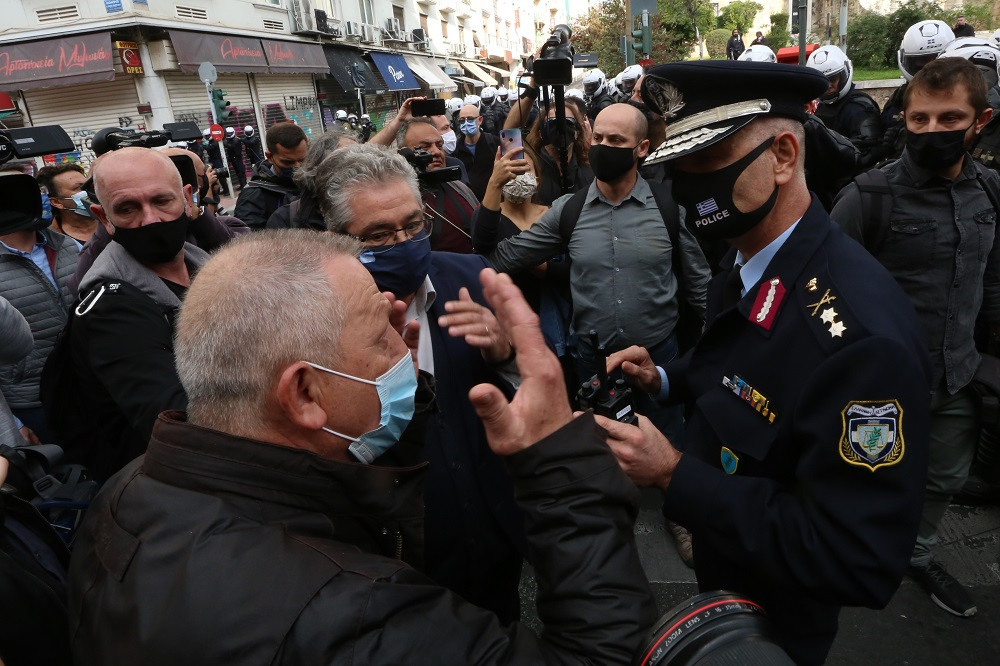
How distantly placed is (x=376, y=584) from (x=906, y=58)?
559cm

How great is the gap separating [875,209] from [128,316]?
9.28 feet

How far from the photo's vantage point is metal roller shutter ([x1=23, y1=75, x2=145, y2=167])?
16453mm

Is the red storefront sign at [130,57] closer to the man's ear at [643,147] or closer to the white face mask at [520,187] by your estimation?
the white face mask at [520,187]

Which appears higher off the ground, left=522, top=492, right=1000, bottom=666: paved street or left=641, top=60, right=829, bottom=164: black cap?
left=641, top=60, right=829, bottom=164: black cap

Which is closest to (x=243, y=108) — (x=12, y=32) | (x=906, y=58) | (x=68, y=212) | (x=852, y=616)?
(x=12, y=32)

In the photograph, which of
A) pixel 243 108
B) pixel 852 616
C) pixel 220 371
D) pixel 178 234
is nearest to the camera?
pixel 220 371

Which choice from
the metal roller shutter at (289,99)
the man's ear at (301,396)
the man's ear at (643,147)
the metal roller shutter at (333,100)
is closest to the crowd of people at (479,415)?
the man's ear at (301,396)

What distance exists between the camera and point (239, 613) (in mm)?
951

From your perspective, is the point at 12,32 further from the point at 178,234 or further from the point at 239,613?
the point at 239,613

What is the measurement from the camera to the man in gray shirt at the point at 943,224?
252 centimetres

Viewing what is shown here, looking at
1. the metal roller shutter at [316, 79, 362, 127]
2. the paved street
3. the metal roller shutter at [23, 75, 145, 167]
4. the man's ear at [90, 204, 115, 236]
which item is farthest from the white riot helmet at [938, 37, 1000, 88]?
the metal roller shutter at [316, 79, 362, 127]

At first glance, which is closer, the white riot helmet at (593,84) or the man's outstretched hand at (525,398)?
the man's outstretched hand at (525,398)

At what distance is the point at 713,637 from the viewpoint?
3.07 feet

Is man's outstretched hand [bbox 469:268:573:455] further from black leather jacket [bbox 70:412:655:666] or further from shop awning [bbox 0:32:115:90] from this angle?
shop awning [bbox 0:32:115:90]
